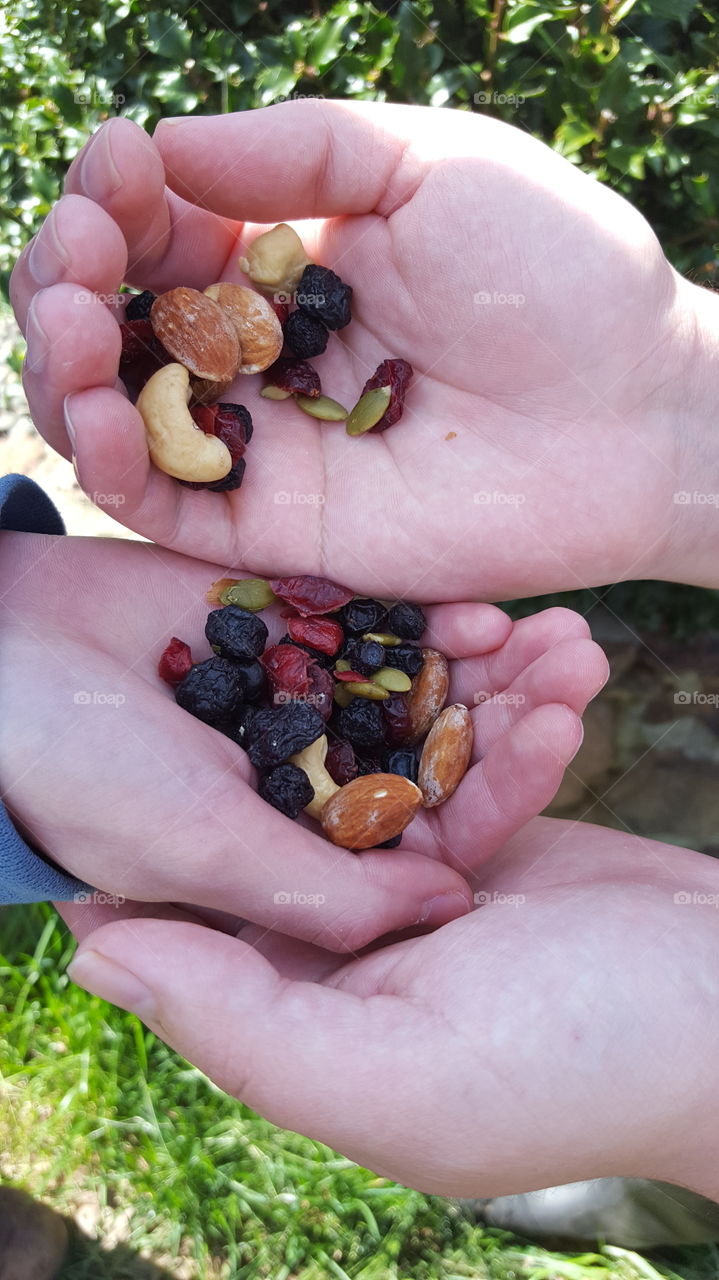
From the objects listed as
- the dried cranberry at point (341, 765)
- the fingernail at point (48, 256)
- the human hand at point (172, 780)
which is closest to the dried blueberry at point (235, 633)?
the human hand at point (172, 780)

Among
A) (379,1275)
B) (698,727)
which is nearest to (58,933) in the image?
(379,1275)

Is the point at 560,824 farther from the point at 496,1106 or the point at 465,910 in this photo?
the point at 496,1106

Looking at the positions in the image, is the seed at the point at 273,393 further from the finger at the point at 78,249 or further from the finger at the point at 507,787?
the finger at the point at 507,787

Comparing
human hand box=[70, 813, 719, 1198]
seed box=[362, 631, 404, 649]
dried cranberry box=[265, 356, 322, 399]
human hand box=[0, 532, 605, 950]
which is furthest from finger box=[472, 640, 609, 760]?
dried cranberry box=[265, 356, 322, 399]

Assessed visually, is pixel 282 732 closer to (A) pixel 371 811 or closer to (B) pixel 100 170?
(A) pixel 371 811

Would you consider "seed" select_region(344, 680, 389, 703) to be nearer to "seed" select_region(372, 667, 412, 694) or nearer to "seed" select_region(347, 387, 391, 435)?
"seed" select_region(372, 667, 412, 694)

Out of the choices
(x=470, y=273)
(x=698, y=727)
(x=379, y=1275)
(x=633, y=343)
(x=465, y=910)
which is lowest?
(x=379, y=1275)
